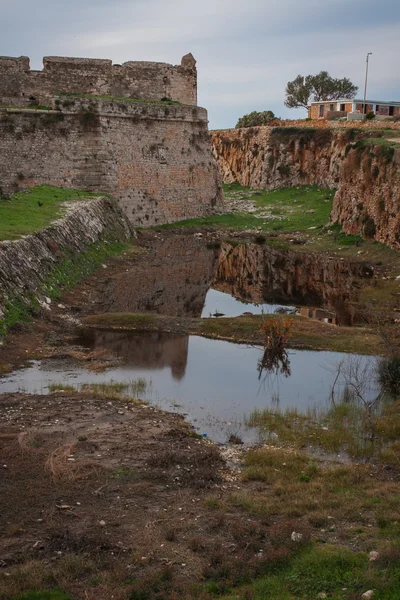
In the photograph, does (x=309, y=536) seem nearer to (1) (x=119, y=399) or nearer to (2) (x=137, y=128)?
(1) (x=119, y=399)

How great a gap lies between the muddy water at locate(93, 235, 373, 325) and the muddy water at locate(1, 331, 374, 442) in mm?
3377

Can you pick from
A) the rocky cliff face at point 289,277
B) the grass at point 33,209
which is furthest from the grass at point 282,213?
the grass at point 33,209

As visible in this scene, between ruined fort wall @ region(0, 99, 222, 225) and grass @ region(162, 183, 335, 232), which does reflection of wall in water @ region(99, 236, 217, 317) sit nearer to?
ruined fort wall @ region(0, 99, 222, 225)

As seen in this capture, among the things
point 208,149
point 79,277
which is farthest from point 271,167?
point 79,277

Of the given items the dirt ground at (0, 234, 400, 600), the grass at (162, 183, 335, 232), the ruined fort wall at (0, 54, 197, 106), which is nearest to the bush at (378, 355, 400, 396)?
the dirt ground at (0, 234, 400, 600)

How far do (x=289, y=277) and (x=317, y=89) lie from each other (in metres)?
64.6

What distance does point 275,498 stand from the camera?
1045 centimetres

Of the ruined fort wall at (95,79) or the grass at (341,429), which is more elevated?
the ruined fort wall at (95,79)

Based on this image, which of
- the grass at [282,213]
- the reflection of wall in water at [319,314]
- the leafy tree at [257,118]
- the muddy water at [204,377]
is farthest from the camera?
the leafy tree at [257,118]

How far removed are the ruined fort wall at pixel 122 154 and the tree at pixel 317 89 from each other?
48814 mm

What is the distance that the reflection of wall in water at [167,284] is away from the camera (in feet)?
74.7

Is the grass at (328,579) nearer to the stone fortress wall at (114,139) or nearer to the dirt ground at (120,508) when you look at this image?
the dirt ground at (120,508)

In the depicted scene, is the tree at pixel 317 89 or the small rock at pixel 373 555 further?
the tree at pixel 317 89

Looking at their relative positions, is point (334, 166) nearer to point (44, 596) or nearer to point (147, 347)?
point (147, 347)
